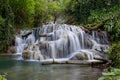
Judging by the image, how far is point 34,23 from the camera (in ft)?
118

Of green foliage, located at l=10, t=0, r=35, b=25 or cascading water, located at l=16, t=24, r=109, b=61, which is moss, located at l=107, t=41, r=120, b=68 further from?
green foliage, located at l=10, t=0, r=35, b=25

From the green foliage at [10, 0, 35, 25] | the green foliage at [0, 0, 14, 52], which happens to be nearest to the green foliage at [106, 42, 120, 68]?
the green foliage at [0, 0, 14, 52]

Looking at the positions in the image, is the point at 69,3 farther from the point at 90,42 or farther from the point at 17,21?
the point at 90,42

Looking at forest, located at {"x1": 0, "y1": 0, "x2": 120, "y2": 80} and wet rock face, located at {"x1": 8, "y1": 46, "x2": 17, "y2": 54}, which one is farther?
wet rock face, located at {"x1": 8, "y1": 46, "x2": 17, "y2": 54}

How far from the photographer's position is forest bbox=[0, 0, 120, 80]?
2480cm

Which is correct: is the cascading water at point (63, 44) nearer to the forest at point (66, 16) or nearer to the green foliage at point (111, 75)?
the forest at point (66, 16)

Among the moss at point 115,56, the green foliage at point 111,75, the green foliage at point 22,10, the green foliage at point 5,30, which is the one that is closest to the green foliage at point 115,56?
the moss at point 115,56

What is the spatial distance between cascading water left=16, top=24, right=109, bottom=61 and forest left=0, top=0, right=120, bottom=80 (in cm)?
96

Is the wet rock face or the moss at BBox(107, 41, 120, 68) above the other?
the wet rock face

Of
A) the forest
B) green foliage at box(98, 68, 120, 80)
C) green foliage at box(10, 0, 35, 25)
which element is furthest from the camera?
green foliage at box(10, 0, 35, 25)

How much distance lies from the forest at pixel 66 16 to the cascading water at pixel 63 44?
3.16 feet

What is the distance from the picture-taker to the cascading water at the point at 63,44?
20.7 m

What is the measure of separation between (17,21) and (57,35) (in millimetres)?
10367

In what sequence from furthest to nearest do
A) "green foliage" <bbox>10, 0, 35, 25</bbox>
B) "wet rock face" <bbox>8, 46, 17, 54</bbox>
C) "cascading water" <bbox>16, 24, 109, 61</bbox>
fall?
"green foliage" <bbox>10, 0, 35, 25</bbox>
"wet rock face" <bbox>8, 46, 17, 54</bbox>
"cascading water" <bbox>16, 24, 109, 61</bbox>
